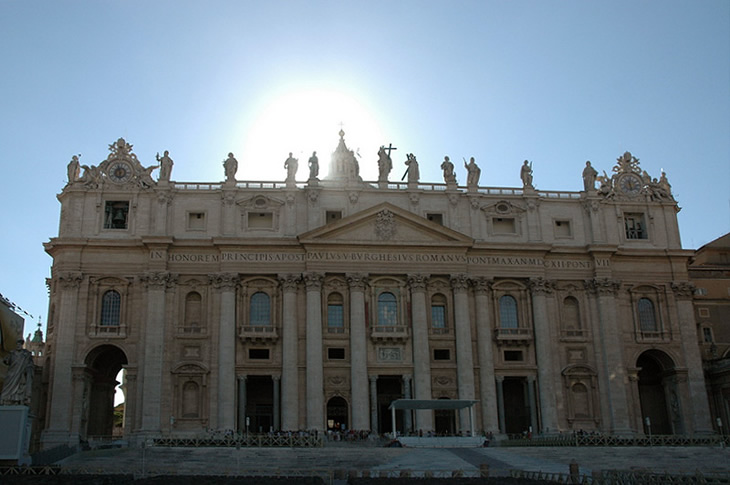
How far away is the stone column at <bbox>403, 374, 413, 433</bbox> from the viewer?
5325 centimetres

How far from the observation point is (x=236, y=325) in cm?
5481

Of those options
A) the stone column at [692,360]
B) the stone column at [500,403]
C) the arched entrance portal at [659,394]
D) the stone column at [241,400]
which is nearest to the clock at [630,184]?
the stone column at [692,360]

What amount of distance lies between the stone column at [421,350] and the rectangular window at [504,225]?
7.33 meters

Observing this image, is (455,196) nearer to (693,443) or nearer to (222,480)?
(693,443)

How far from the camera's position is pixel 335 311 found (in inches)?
2211

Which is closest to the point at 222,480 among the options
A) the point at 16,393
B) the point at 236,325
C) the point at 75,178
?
the point at 16,393

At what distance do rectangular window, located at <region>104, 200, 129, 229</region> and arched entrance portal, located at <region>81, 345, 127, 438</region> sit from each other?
28.2ft

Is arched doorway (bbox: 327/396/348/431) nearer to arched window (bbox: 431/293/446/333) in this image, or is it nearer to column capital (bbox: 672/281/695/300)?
arched window (bbox: 431/293/446/333)

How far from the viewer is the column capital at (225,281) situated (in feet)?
180

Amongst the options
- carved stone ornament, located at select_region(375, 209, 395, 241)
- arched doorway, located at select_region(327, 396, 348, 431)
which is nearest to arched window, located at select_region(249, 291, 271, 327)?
arched doorway, located at select_region(327, 396, 348, 431)

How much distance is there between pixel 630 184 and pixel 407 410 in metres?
25.1

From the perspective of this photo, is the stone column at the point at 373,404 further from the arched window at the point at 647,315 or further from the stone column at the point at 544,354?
the arched window at the point at 647,315

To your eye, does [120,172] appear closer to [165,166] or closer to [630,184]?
[165,166]

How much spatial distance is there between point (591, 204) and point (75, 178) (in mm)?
37432
